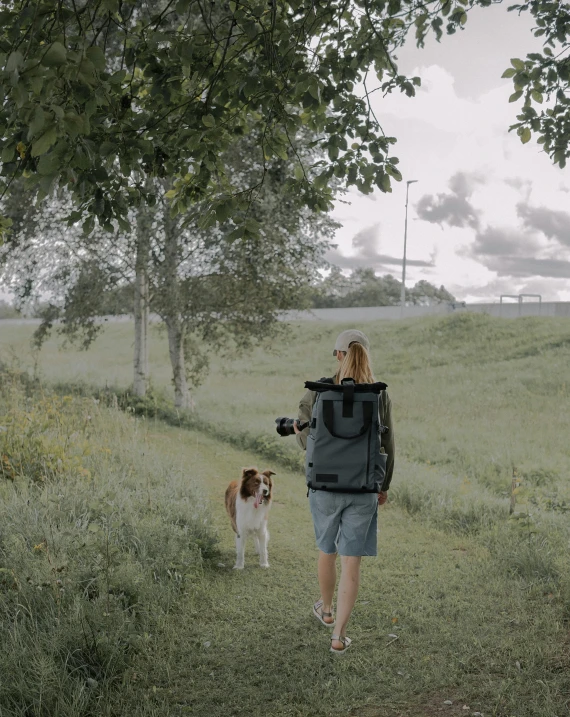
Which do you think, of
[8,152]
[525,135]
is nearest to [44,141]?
[8,152]

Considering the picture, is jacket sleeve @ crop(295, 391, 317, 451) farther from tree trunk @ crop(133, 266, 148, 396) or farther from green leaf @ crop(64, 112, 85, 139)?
tree trunk @ crop(133, 266, 148, 396)

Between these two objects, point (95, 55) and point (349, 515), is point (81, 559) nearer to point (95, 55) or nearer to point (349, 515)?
point (349, 515)

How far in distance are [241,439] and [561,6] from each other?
10.3 metres

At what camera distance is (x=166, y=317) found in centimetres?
1734

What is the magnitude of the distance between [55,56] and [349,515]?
3354mm

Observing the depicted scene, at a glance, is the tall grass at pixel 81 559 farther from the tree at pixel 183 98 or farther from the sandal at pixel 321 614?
the tree at pixel 183 98

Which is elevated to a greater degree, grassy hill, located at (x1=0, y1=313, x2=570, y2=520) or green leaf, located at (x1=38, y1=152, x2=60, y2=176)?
green leaf, located at (x1=38, y1=152, x2=60, y2=176)

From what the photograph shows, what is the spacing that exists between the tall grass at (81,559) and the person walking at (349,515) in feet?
5.04

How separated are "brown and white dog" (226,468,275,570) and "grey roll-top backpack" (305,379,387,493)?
2.32m

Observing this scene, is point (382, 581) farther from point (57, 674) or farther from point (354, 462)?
point (57, 674)

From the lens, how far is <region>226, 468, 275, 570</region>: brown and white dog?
6801mm

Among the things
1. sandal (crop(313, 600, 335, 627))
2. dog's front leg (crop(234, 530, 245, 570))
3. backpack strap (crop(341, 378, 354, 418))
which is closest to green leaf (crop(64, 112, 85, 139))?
backpack strap (crop(341, 378, 354, 418))

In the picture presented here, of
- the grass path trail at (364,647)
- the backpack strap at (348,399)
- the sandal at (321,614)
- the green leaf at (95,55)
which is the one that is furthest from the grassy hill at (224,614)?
the green leaf at (95,55)

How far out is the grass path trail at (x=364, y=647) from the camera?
172 inches
